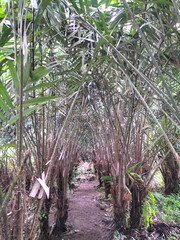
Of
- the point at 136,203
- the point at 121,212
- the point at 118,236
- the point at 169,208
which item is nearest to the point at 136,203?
the point at 136,203

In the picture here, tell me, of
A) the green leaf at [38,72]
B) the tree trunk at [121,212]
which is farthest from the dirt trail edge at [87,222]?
the green leaf at [38,72]

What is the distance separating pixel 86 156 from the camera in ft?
32.7

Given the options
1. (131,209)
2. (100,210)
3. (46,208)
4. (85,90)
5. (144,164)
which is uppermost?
(85,90)

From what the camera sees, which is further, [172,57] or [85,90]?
[85,90]

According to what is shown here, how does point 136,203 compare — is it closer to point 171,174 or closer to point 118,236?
point 118,236

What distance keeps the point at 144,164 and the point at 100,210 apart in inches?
44.2

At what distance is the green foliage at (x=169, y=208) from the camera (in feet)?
6.48

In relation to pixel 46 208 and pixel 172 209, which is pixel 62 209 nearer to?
pixel 46 208

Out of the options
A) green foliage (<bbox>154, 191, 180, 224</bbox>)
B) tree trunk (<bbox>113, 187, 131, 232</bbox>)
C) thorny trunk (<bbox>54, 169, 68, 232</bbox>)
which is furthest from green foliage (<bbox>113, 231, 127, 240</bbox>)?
green foliage (<bbox>154, 191, 180, 224</bbox>)

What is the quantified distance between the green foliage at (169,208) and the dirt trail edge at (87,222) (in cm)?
62

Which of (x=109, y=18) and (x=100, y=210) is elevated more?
(x=109, y=18)

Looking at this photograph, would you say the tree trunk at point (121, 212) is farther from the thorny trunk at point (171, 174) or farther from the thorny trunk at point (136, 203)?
the thorny trunk at point (171, 174)

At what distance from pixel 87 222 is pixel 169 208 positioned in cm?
99

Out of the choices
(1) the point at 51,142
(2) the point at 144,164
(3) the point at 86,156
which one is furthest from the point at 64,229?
(3) the point at 86,156
